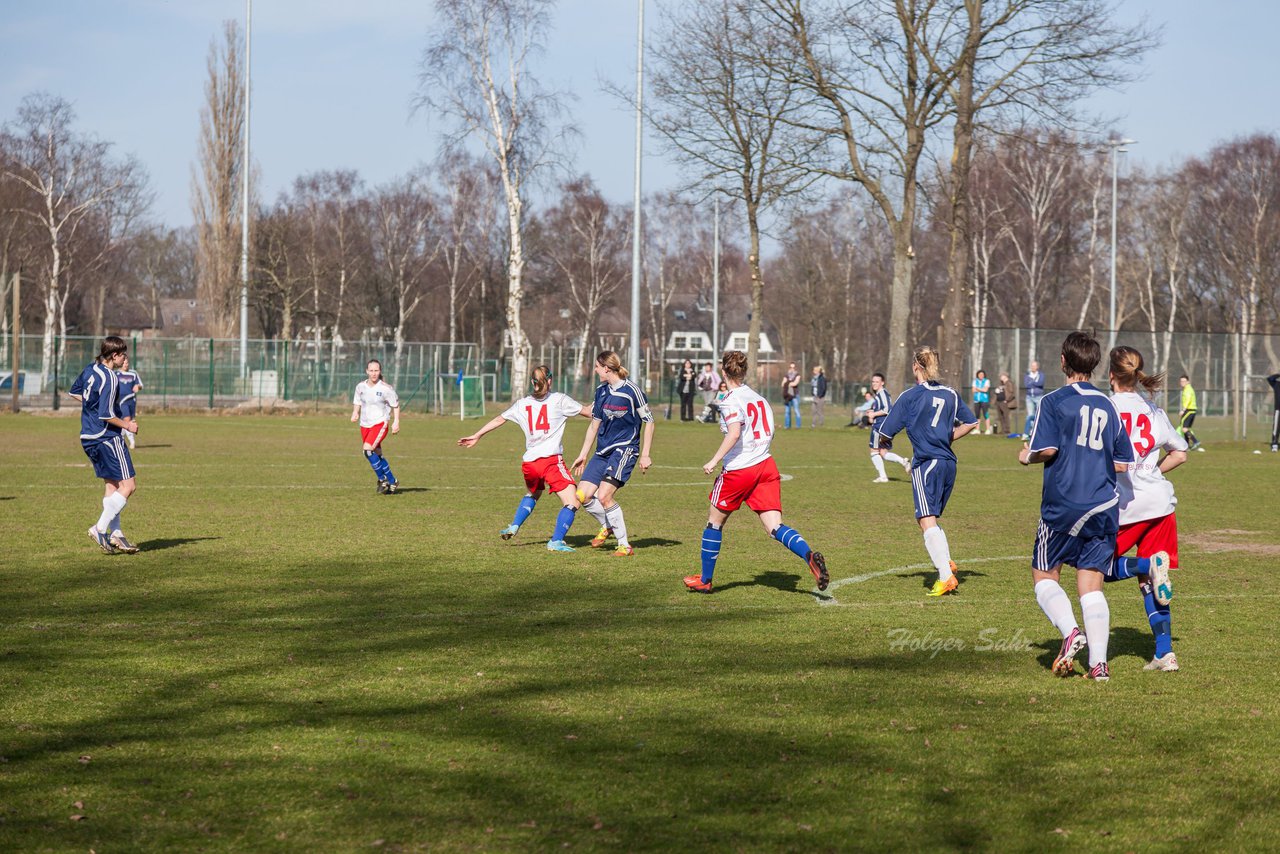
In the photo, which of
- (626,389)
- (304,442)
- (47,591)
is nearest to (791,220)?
(304,442)

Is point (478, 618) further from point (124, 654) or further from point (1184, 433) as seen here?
point (1184, 433)

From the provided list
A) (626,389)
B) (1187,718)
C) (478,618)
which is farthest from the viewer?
(626,389)

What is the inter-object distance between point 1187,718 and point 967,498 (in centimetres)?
1175

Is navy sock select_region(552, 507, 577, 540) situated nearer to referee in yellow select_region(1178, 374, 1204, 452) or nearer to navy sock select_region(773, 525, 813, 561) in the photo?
navy sock select_region(773, 525, 813, 561)

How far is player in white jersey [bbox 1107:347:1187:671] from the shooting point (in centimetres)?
734

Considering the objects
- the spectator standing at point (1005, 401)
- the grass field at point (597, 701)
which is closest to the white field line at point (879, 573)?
the grass field at point (597, 701)

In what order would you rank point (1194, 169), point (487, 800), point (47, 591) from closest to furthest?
point (487, 800), point (47, 591), point (1194, 169)

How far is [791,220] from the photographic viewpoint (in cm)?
4200

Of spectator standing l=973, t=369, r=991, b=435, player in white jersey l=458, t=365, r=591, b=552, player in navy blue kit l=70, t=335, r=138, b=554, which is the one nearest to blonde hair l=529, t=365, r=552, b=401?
player in white jersey l=458, t=365, r=591, b=552

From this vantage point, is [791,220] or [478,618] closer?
[478,618]

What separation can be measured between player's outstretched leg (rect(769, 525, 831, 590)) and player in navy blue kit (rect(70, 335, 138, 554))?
18.7 ft

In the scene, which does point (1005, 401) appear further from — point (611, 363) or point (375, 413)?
point (611, 363)

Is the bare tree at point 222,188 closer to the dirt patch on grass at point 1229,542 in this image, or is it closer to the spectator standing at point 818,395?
the spectator standing at point 818,395

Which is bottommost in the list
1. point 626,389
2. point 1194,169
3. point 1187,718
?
point 1187,718
